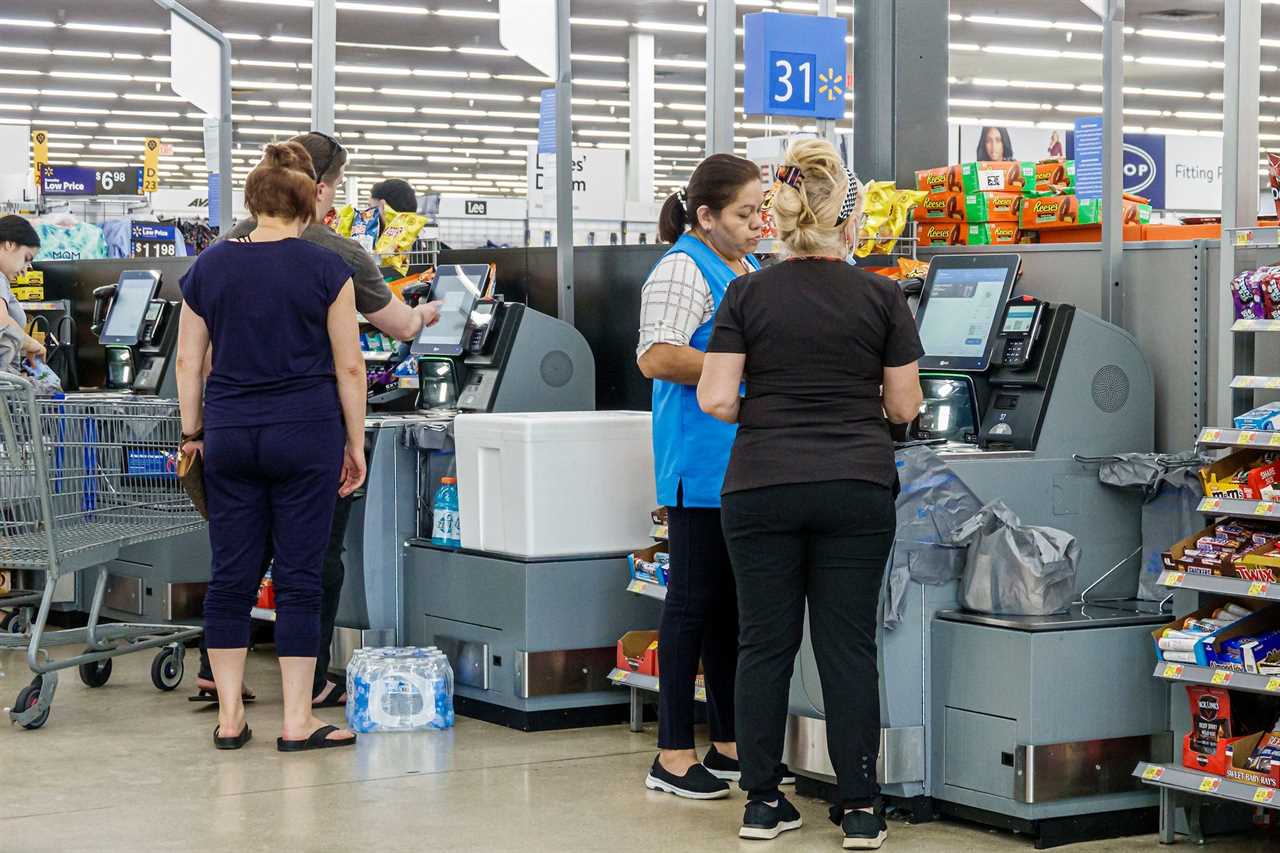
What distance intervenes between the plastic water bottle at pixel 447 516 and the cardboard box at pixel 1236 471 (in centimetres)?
231

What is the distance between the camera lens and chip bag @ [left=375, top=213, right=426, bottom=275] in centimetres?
661

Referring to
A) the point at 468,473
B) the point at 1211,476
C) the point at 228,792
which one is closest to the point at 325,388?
the point at 468,473

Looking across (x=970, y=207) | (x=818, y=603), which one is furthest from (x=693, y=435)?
(x=970, y=207)

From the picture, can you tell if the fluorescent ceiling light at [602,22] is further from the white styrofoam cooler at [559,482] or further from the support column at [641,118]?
the white styrofoam cooler at [559,482]

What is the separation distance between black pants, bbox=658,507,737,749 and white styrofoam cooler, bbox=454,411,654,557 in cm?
92

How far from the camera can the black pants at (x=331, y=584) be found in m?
4.81

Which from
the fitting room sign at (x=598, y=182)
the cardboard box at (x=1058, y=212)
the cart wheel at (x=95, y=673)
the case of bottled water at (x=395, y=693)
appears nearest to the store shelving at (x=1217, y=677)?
the cardboard box at (x=1058, y=212)

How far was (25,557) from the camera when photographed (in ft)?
15.9

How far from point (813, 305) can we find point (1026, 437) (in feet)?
3.23

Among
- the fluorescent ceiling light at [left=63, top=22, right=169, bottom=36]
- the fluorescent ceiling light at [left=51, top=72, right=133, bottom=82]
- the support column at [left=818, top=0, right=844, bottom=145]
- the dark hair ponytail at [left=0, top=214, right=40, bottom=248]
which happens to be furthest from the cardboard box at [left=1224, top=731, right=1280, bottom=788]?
the fluorescent ceiling light at [left=51, top=72, right=133, bottom=82]

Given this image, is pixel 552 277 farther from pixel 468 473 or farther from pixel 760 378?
pixel 760 378

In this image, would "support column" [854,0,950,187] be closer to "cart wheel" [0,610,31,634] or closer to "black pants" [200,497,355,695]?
"black pants" [200,497,355,695]

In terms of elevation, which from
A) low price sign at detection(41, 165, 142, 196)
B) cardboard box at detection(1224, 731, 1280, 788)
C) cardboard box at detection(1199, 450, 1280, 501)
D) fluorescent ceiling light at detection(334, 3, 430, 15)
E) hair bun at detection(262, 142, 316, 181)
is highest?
fluorescent ceiling light at detection(334, 3, 430, 15)

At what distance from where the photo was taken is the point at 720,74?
5449 millimetres
